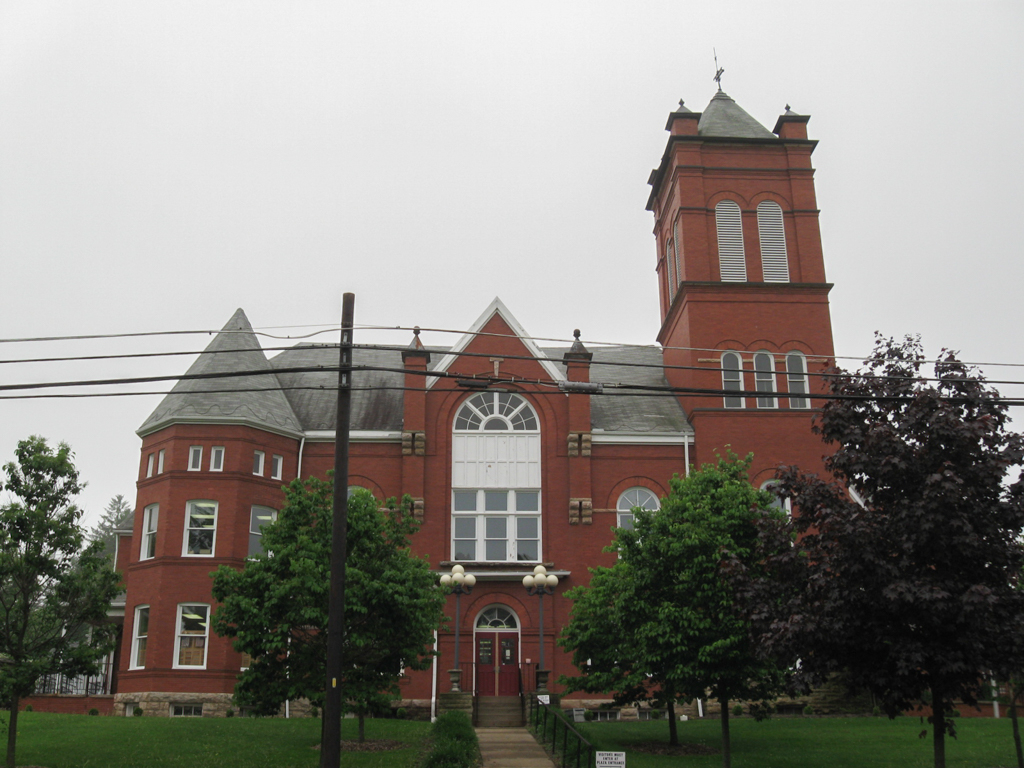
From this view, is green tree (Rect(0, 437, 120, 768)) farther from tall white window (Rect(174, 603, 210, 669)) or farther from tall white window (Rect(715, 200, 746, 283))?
tall white window (Rect(715, 200, 746, 283))

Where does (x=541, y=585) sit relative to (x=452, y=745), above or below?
above

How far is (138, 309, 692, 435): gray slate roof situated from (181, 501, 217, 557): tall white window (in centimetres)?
288

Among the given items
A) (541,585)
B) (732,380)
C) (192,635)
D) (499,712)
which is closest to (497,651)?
(499,712)

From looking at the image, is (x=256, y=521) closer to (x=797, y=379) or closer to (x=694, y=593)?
(x=694, y=593)

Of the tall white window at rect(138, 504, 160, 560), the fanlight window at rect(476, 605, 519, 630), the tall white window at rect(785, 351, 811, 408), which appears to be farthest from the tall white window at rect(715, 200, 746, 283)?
the tall white window at rect(138, 504, 160, 560)

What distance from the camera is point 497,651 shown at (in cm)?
3162

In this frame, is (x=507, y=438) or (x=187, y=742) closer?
(x=187, y=742)

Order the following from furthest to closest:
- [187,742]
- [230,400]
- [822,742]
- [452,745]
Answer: [230,400]
[822,742]
[187,742]
[452,745]

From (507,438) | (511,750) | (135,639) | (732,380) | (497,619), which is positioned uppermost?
(732,380)

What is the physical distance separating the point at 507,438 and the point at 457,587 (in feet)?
22.5

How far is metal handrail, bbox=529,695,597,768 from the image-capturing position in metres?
17.9

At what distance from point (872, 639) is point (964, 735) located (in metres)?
13.2

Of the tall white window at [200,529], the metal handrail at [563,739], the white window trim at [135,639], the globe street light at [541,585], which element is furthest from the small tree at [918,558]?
the white window trim at [135,639]

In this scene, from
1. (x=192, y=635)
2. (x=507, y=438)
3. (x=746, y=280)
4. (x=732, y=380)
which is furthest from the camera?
(x=746, y=280)
